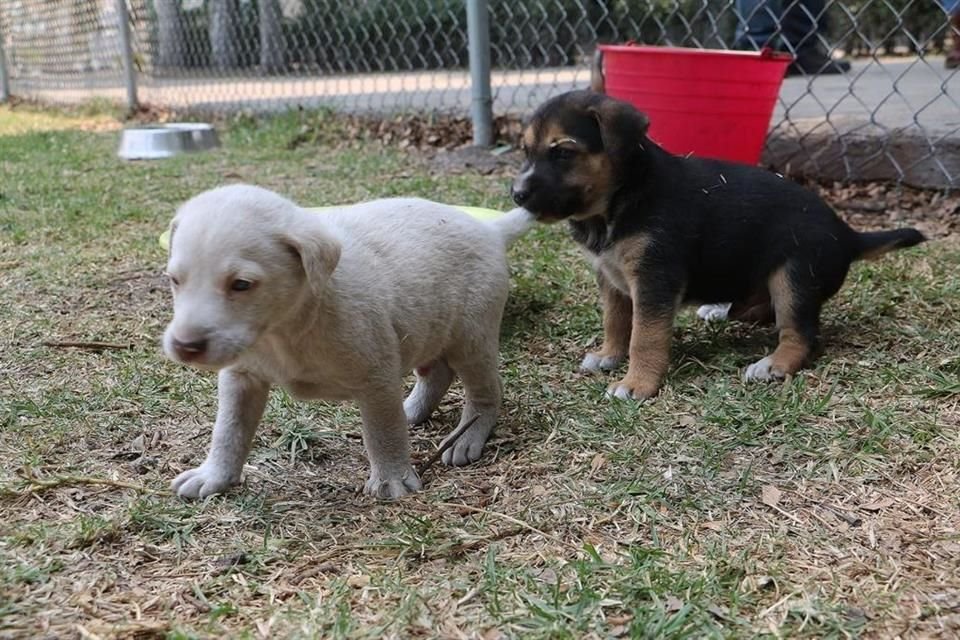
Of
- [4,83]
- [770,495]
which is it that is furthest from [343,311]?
[4,83]

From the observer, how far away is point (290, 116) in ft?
30.9

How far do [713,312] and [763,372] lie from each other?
33.5 inches

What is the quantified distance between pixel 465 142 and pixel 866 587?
6.04 metres

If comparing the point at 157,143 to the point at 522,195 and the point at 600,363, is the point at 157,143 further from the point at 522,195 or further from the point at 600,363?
the point at 600,363

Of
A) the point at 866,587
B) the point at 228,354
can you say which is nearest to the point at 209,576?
the point at 228,354

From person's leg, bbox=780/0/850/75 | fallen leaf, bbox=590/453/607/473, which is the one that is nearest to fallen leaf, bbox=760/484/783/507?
fallen leaf, bbox=590/453/607/473

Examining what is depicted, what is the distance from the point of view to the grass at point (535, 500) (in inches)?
75.8

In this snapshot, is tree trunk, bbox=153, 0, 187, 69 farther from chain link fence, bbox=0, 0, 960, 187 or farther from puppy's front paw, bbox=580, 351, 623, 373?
puppy's front paw, bbox=580, 351, 623, 373

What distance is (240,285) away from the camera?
2.18 metres

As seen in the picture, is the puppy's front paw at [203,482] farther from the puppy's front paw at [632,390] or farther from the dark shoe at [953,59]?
the dark shoe at [953,59]

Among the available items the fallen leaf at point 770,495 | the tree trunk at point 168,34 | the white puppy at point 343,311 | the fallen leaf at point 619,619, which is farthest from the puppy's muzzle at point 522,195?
the tree trunk at point 168,34

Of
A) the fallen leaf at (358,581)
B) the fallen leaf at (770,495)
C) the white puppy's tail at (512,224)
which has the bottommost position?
the fallen leaf at (770,495)

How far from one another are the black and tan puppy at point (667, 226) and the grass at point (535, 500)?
208mm

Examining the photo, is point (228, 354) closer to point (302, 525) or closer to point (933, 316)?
point (302, 525)
